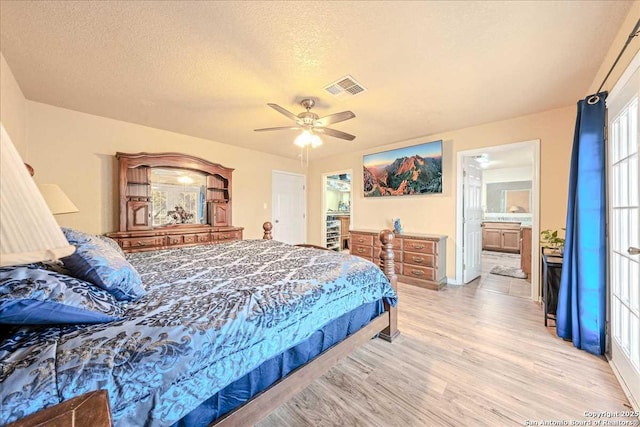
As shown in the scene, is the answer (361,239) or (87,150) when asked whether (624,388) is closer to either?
(361,239)

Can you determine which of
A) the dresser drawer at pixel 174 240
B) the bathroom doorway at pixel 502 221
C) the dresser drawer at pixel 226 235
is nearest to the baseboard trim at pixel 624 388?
the bathroom doorway at pixel 502 221

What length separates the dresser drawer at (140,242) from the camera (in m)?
3.25

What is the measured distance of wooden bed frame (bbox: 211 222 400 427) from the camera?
3.79 feet

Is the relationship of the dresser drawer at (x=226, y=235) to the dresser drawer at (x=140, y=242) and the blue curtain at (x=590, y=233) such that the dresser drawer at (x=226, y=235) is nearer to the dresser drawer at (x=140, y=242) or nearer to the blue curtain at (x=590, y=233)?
the dresser drawer at (x=140, y=242)

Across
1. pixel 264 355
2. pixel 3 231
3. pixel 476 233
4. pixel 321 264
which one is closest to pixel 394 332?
pixel 321 264

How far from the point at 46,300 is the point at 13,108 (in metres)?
2.86

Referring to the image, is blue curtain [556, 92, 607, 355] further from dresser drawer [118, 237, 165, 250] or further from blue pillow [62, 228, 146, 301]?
dresser drawer [118, 237, 165, 250]

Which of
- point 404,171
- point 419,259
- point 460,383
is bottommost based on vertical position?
point 460,383

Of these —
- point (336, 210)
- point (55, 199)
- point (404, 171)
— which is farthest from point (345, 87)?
point (336, 210)

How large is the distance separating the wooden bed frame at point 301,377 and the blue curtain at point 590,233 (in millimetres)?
1502

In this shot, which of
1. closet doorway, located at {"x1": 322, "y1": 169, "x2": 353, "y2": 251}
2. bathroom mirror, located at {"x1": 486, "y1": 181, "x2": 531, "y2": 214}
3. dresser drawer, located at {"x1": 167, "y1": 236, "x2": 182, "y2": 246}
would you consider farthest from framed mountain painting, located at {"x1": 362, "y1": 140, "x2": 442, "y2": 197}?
bathroom mirror, located at {"x1": 486, "y1": 181, "x2": 531, "y2": 214}

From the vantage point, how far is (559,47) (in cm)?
187

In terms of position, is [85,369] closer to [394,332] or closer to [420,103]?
[394,332]

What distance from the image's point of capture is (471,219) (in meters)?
4.08
